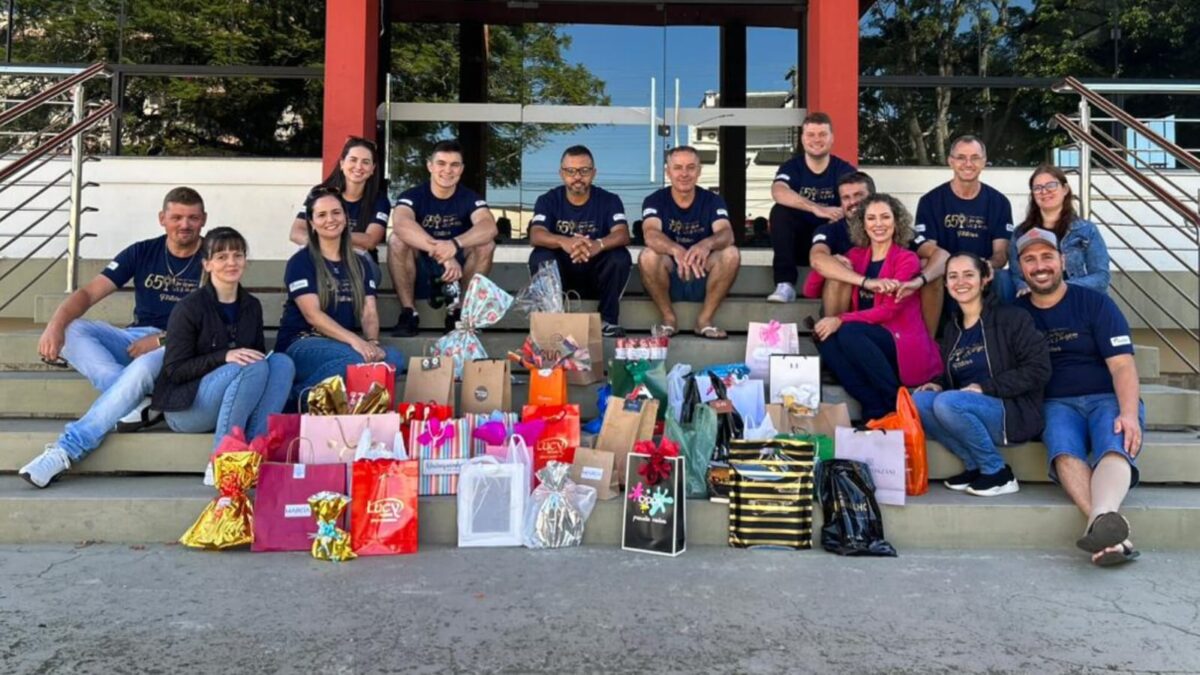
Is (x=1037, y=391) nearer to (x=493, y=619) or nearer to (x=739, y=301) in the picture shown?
(x=739, y=301)

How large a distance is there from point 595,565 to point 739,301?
2685 millimetres

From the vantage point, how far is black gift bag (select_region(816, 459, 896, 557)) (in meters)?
3.46

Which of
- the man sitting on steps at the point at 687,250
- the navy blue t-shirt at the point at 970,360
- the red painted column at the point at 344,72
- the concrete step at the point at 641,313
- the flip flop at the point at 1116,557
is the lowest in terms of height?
the flip flop at the point at 1116,557

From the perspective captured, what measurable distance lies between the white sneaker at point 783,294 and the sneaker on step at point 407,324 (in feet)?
7.88

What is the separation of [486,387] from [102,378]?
2010mm

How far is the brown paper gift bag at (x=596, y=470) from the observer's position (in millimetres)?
3668

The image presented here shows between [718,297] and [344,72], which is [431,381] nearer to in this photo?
[718,297]

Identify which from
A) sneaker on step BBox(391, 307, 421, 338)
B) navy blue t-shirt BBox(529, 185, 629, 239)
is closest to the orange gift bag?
navy blue t-shirt BBox(529, 185, 629, 239)

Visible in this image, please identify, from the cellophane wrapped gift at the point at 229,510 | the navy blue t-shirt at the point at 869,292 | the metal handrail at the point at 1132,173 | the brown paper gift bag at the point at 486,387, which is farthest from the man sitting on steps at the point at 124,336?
the metal handrail at the point at 1132,173

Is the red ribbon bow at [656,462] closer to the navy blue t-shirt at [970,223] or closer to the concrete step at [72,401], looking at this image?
the concrete step at [72,401]

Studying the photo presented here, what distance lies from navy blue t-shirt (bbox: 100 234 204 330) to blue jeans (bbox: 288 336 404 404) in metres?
0.86

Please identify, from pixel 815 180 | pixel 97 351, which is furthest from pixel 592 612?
pixel 815 180

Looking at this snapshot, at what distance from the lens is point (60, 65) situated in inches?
287

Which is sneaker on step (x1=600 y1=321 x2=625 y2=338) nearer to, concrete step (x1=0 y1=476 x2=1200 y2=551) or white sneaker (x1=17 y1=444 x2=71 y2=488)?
concrete step (x1=0 y1=476 x2=1200 y2=551)
